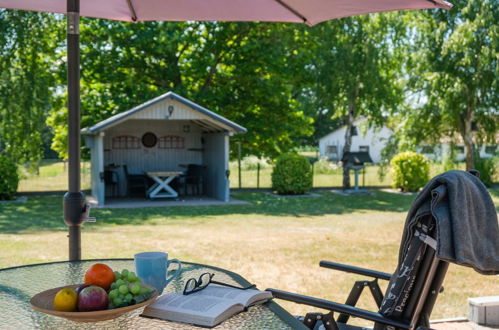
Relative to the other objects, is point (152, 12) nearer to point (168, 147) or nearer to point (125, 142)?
point (125, 142)

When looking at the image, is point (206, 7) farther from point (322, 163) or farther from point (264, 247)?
point (322, 163)

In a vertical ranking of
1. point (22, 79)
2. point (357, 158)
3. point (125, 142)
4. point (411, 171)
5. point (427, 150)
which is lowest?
point (411, 171)

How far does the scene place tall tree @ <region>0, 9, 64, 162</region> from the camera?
1872 cm

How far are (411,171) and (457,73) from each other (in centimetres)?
424

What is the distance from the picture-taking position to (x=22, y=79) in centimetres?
1906

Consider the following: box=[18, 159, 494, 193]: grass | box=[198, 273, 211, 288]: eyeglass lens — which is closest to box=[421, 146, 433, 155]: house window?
box=[18, 159, 494, 193]: grass

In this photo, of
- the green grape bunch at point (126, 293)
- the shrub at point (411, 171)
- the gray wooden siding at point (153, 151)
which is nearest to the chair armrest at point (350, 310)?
the green grape bunch at point (126, 293)

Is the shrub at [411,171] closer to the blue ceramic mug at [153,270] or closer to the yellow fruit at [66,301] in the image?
the blue ceramic mug at [153,270]

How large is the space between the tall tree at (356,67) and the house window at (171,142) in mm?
5565

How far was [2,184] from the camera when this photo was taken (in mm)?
16906

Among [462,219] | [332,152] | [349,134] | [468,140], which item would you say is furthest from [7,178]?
[332,152]

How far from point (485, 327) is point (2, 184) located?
594 inches

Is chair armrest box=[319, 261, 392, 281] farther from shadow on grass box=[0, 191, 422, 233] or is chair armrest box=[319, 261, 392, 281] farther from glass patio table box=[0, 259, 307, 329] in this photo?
shadow on grass box=[0, 191, 422, 233]

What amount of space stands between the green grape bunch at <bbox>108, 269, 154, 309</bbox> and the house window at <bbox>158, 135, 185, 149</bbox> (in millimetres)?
16745
